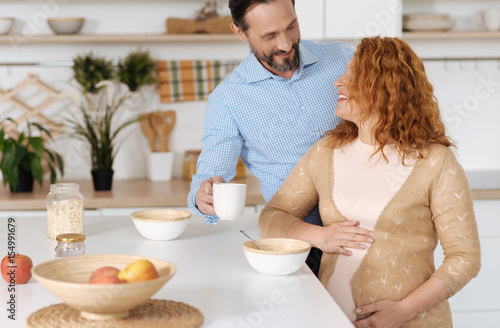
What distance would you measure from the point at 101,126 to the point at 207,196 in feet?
5.22

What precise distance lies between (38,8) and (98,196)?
1117 mm

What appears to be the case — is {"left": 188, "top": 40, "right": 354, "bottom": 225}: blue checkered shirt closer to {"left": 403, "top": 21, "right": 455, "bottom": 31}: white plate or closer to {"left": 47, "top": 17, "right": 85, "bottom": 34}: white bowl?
{"left": 403, "top": 21, "right": 455, "bottom": 31}: white plate

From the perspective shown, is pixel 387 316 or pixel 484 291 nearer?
pixel 387 316

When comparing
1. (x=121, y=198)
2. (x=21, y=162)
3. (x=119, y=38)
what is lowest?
(x=121, y=198)

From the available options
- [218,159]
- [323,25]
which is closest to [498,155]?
[323,25]

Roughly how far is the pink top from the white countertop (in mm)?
165

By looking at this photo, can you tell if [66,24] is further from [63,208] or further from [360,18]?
[63,208]

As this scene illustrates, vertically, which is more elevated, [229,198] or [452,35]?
[452,35]

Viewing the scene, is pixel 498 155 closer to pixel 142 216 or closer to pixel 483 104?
pixel 483 104

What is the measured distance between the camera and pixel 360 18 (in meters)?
3.05

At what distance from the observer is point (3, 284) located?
128cm

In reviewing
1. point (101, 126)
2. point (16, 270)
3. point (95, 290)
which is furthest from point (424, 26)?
point (95, 290)

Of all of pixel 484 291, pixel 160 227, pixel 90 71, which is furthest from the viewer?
pixel 90 71

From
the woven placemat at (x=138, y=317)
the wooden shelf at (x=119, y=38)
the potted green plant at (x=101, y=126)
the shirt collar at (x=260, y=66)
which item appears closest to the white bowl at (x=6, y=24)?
the wooden shelf at (x=119, y=38)
